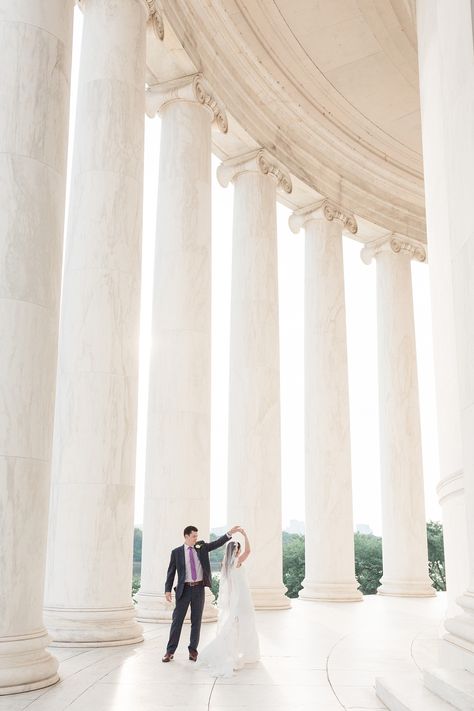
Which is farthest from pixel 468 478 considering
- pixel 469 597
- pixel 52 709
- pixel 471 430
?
pixel 52 709

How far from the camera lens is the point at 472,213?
656ft

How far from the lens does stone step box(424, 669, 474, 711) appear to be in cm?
17143

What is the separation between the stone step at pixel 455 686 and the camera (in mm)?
171425

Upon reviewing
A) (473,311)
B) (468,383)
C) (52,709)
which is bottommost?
(52,709)

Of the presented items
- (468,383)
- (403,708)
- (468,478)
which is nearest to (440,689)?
(403,708)

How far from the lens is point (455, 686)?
179 m

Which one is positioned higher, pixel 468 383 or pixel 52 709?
pixel 468 383

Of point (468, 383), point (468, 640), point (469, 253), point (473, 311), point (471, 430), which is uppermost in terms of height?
point (469, 253)

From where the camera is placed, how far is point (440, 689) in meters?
190

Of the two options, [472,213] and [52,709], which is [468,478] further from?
[52,709]

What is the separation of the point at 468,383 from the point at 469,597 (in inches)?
2222

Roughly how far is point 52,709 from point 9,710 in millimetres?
11048

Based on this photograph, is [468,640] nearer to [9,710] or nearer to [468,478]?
[468,478]

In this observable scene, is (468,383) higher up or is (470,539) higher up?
(468,383)
